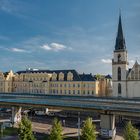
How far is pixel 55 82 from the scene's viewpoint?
398 ft

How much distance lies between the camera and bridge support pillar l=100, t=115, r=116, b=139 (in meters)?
54.8

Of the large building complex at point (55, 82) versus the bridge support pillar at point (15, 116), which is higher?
the large building complex at point (55, 82)

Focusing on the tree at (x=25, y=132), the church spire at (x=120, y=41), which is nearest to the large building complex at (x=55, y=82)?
the church spire at (x=120, y=41)

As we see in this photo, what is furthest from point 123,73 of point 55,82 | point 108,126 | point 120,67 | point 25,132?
point 25,132

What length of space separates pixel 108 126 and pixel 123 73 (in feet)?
170

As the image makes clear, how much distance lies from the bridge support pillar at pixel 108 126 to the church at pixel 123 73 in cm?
4768

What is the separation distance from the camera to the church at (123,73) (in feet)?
329

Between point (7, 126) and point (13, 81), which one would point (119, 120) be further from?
point (13, 81)

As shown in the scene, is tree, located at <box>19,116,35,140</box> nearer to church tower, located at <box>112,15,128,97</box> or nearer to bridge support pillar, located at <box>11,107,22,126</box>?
bridge support pillar, located at <box>11,107,22,126</box>

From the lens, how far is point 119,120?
2936 inches

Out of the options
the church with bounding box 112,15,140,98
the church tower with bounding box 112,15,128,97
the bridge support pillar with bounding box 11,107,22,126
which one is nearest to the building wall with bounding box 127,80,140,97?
the church with bounding box 112,15,140,98

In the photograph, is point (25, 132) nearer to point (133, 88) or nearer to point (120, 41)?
point (133, 88)

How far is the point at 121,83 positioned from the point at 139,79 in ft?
25.1

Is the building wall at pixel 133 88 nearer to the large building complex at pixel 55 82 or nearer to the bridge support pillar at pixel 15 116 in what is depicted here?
the large building complex at pixel 55 82
